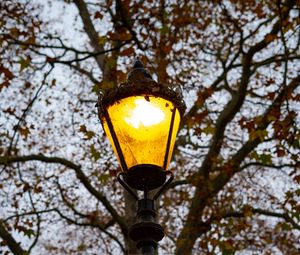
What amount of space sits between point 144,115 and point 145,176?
0.43 m

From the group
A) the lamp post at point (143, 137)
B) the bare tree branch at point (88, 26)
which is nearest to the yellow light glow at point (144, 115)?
the lamp post at point (143, 137)

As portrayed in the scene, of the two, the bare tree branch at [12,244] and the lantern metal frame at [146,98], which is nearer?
the lantern metal frame at [146,98]

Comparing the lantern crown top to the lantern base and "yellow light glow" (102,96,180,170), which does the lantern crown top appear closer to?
"yellow light glow" (102,96,180,170)

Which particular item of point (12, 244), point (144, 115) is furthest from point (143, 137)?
point (12, 244)

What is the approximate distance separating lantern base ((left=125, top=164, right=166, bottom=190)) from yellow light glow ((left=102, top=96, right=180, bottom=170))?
0.11 ft

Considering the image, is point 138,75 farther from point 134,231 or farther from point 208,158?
point 208,158

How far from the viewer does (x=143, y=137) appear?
3654 mm

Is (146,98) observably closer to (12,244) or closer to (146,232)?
(146,232)

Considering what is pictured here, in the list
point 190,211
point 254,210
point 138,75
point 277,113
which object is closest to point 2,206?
point 190,211

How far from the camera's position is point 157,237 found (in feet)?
11.9

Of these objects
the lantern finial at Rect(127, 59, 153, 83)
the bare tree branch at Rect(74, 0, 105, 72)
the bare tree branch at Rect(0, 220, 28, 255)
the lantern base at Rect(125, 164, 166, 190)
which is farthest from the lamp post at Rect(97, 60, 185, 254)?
the bare tree branch at Rect(74, 0, 105, 72)

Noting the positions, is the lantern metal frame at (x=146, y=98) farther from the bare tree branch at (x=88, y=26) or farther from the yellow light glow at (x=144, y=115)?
the bare tree branch at (x=88, y=26)

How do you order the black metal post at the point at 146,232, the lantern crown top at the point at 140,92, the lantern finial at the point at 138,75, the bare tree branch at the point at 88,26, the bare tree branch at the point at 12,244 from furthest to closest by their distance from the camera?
the bare tree branch at the point at 88,26 → the bare tree branch at the point at 12,244 → the lantern finial at the point at 138,75 → the lantern crown top at the point at 140,92 → the black metal post at the point at 146,232

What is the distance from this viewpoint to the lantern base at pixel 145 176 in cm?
366
